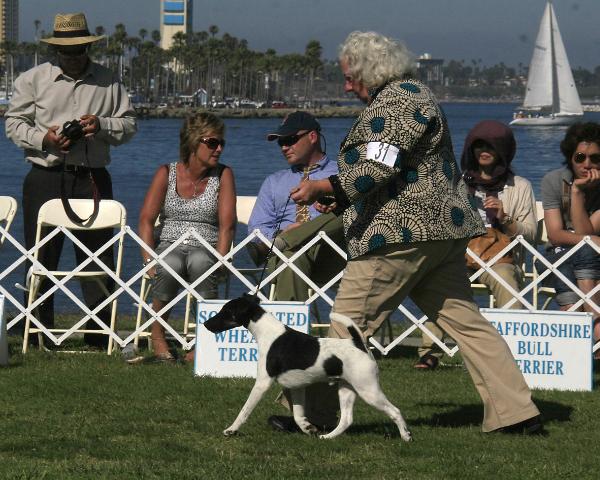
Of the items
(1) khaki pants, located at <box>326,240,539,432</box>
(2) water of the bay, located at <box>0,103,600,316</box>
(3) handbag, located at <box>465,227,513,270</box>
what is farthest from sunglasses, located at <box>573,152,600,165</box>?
(2) water of the bay, located at <box>0,103,600,316</box>

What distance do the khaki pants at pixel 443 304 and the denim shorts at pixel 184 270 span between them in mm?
2375

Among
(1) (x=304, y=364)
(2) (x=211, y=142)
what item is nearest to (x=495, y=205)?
(2) (x=211, y=142)

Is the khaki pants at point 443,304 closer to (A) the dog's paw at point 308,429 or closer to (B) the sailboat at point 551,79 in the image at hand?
(A) the dog's paw at point 308,429

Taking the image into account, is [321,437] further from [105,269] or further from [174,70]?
[174,70]

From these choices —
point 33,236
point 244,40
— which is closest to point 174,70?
point 244,40

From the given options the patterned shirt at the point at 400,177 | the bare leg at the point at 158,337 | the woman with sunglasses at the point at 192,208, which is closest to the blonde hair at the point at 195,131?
the woman with sunglasses at the point at 192,208

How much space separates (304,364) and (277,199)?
2.79 meters

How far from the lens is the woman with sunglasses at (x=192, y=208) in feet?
24.4

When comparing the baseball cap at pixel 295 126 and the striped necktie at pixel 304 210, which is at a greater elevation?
the baseball cap at pixel 295 126

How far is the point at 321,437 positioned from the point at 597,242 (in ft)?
9.45

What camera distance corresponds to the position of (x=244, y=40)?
17438 cm

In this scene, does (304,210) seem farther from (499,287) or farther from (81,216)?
(81,216)

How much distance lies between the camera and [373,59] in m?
4.91

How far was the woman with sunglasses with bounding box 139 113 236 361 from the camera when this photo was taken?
7426mm
